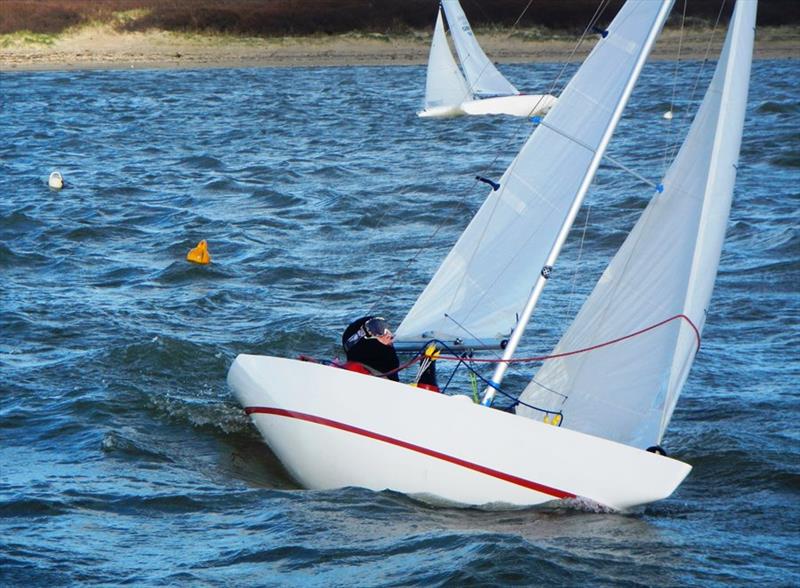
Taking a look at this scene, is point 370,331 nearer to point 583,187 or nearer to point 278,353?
point 583,187

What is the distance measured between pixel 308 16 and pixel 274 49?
3060 mm

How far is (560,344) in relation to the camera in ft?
39.8

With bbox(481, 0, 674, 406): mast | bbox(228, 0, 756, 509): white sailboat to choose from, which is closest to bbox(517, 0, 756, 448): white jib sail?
bbox(228, 0, 756, 509): white sailboat

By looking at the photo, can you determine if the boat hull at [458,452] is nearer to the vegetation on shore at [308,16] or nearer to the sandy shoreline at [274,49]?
the sandy shoreline at [274,49]

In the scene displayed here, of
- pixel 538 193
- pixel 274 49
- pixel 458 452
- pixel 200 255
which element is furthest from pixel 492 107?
pixel 458 452

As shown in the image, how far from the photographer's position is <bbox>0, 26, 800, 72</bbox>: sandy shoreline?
6250 cm

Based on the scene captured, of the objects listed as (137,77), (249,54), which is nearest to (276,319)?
(137,77)

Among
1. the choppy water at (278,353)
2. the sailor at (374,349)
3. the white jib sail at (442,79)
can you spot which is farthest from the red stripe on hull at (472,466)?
the white jib sail at (442,79)

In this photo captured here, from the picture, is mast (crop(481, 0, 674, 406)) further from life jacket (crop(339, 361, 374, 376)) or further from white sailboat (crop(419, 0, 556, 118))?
white sailboat (crop(419, 0, 556, 118))

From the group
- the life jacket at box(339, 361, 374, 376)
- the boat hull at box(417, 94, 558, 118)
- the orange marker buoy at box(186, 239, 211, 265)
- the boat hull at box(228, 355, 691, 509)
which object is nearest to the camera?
the boat hull at box(228, 355, 691, 509)

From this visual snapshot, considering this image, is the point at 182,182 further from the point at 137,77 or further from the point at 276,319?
the point at 137,77

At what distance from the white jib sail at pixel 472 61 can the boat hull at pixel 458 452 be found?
3455cm

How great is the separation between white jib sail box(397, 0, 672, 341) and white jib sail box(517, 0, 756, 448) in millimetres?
653

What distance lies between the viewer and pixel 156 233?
2452 centimetres
